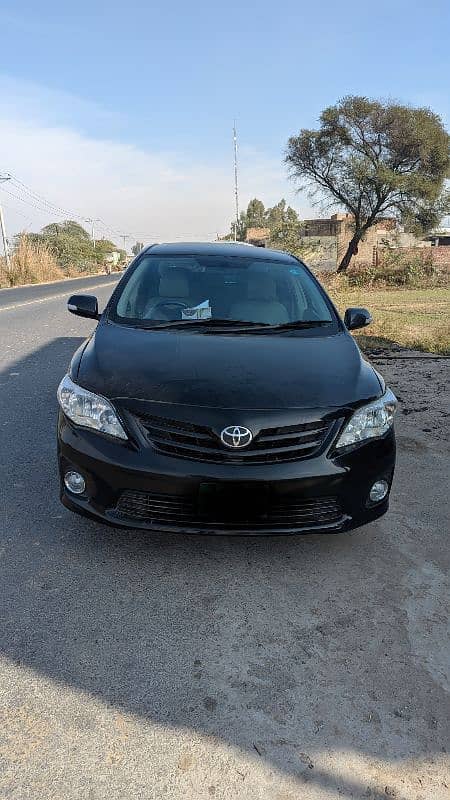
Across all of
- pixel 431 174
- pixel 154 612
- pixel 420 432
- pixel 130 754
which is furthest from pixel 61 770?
pixel 431 174

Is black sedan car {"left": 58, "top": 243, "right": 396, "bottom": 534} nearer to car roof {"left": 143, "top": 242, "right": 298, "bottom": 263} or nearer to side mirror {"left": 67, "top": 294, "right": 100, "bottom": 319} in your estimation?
side mirror {"left": 67, "top": 294, "right": 100, "bottom": 319}

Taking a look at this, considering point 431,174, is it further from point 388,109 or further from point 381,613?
point 381,613

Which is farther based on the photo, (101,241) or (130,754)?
(101,241)

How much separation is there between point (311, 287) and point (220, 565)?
7.21ft

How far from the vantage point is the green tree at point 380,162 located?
86.2ft

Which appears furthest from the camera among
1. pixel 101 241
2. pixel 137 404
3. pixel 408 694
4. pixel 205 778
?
pixel 101 241

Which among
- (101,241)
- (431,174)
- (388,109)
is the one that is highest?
(388,109)

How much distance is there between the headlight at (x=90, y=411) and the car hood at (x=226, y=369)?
0.05 m

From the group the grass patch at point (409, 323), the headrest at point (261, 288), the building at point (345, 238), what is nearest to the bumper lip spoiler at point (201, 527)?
the headrest at point (261, 288)

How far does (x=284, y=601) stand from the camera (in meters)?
2.55

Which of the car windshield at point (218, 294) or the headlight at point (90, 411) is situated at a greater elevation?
the car windshield at point (218, 294)

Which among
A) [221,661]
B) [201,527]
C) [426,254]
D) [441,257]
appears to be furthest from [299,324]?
[441,257]

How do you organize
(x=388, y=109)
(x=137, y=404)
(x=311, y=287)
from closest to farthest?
(x=137, y=404) < (x=311, y=287) < (x=388, y=109)

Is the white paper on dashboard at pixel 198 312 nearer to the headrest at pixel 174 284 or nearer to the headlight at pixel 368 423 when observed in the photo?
the headrest at pixel 174 284
